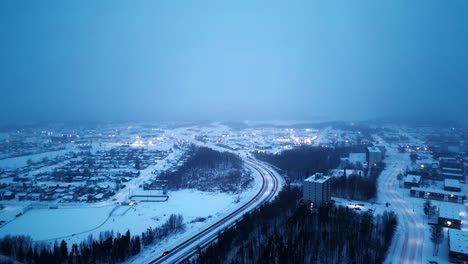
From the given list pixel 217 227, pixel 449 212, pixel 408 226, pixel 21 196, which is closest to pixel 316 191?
pixel 408 226

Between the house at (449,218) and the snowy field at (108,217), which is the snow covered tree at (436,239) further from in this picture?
the snowy field at (108,217)

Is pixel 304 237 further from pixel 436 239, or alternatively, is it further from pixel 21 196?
pixel 21 196

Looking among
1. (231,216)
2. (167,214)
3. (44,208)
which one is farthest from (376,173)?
(44,208)

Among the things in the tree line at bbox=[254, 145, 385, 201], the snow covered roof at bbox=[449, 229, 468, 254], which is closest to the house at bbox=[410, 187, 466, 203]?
the tree line at bbox=[254, 145, 385, 201]

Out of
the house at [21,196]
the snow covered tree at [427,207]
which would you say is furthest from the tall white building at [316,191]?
the house at [21,196]

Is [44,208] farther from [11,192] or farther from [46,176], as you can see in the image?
[46,176]
